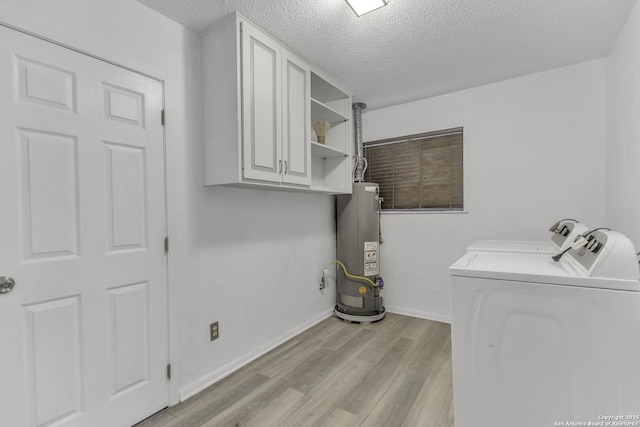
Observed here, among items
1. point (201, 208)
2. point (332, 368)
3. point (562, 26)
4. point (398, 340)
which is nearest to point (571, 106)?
point (562, 26)

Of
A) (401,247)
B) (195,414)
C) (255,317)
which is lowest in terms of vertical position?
(195,414)

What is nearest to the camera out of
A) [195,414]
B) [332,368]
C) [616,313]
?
[616,313]

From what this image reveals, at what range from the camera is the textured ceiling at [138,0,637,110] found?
1.74 m

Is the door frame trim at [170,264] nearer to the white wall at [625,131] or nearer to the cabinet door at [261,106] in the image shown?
the cabinet door at [261,106]

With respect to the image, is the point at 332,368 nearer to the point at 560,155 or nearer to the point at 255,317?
the point at 255,317

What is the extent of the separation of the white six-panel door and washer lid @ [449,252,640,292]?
168 centimetres

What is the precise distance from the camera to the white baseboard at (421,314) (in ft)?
9.94

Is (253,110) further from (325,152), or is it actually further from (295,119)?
(325,152)

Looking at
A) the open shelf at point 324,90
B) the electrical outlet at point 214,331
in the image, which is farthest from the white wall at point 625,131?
the electrical outlet at point 214,331

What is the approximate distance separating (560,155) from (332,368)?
8.45 feet

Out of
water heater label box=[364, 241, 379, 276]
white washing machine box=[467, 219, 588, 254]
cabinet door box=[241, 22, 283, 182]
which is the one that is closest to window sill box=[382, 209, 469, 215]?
water heater label box=[364, 241, 379, 276]

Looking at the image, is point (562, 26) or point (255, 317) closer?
point (562, 26)

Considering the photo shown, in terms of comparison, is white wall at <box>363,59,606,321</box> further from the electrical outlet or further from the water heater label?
the electrical outlet

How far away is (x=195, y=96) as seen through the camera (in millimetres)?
1966
